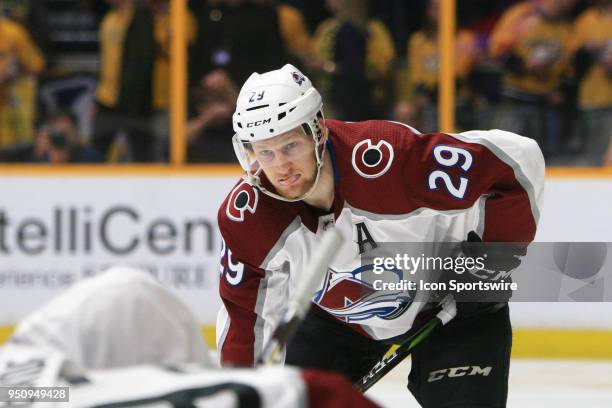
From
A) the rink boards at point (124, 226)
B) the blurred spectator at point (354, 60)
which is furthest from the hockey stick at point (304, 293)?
the blurred spectator at point (354, 60)

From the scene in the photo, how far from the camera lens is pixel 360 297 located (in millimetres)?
3051

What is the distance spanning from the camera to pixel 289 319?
2215 millimetres

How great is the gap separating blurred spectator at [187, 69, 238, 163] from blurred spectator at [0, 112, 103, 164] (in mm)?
443

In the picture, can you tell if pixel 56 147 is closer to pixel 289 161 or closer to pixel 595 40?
pixel 595 40

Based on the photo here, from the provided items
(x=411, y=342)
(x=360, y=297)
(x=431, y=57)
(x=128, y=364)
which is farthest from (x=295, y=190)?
(x=431, y=57)

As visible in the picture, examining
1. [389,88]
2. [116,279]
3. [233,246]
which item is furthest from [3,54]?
[116,279]

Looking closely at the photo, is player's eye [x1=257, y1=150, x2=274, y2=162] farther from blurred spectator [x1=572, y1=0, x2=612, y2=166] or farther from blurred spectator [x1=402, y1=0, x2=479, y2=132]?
blurred spectator [x1=572, y1=0, x2=612, y2=166]

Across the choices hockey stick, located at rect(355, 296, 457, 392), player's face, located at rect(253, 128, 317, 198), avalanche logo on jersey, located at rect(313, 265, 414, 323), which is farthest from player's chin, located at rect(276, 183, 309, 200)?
hockey stick, located at rect(355, 296, 457, 392)

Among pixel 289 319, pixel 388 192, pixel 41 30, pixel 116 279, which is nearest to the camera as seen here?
pixel 116 279

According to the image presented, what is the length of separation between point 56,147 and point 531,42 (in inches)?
86.9

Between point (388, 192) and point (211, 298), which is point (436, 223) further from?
point (211, 298)

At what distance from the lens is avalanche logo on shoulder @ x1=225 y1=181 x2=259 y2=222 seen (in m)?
2.93

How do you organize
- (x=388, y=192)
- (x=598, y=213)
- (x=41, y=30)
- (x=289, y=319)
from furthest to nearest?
(x=41, y=30) < (x=598, y=213) < (x=388, y=192) < (x=289, y=319)

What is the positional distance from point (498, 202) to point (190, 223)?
2.89 metres
